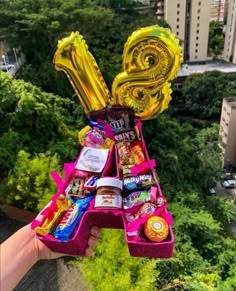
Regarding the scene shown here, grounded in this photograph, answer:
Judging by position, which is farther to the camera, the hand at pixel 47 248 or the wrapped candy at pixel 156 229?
the hand at pixel 47 248

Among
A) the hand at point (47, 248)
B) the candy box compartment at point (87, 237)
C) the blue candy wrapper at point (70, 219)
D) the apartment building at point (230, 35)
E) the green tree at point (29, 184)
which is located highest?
the blue candy wrapper at point (70, 219)

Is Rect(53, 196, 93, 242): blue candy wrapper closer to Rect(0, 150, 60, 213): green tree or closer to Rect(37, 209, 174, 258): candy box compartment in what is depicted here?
Rect(37, 209, 174, 258): candy box compartment

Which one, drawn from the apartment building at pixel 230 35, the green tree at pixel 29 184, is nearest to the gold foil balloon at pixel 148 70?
the green tree at pixel 29 184

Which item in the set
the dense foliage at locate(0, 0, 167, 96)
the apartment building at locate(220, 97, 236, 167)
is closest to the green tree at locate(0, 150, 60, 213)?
the dense foliage at locate(0, 0, 167, 96)

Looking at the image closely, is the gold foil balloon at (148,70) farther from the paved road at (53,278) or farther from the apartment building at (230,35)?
the apartment building at (230,35)

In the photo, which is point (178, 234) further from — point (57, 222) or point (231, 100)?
point (231, 100)

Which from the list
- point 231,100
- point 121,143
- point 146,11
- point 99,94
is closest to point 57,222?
point 121,143
